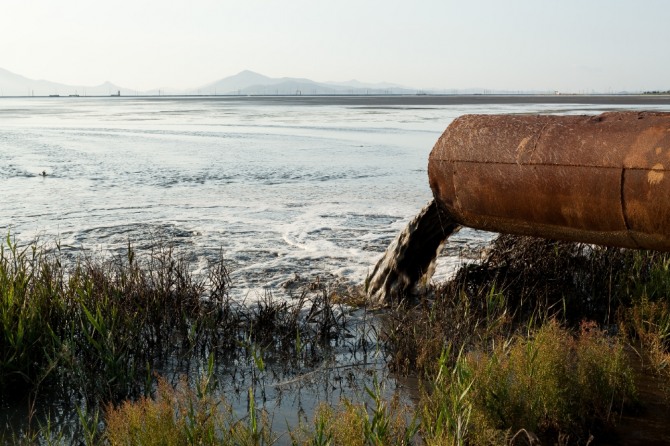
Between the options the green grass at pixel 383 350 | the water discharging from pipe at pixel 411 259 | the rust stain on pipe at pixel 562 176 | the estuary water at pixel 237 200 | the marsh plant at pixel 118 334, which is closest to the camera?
the green grass at pixel 383 350

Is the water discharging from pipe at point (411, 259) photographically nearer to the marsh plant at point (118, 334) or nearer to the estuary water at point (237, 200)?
the marsh plant at point (118, 334)

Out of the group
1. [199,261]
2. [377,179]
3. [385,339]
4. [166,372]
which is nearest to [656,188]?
[385,339]

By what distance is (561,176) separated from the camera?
459 centimetres

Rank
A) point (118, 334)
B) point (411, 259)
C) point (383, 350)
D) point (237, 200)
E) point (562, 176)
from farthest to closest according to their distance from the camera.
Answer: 1. point (237, 200)
2. point (411, 259)
3. point (383, 350)
4. point (118, 334)
5. point (562, 176)

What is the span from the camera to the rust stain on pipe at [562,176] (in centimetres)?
428

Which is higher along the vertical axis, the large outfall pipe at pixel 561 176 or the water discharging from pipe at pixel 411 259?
the large outfall pipe at pixel 561 176

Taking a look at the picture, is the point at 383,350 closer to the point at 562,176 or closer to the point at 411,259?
the point at 411,259

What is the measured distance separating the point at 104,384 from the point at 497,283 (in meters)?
3.23

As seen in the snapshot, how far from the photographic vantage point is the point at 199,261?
8188 millimetres

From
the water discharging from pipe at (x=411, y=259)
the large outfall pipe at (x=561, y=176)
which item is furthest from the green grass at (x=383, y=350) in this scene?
the large outfall pipe at (x=561, y=176)

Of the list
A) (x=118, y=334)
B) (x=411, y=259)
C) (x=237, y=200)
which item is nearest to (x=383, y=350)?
(x=411, y=259)

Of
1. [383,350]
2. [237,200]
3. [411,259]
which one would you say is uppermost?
[411,259]

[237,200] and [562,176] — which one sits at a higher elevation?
[562,176]

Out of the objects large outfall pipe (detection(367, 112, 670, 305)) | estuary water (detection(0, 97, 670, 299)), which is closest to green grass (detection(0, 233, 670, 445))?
large outfall pipe (detection(367, 112, 670, 305))
